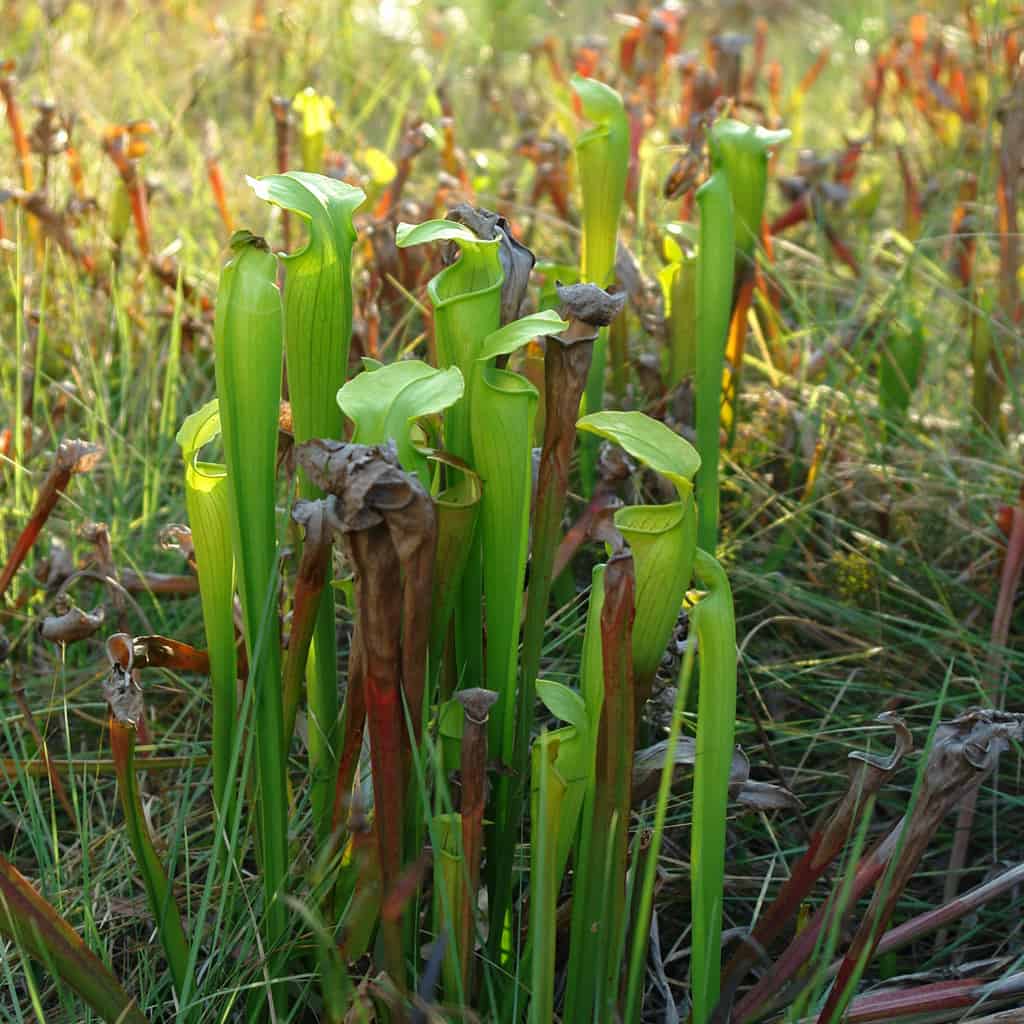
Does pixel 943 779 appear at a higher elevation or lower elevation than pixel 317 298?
lower

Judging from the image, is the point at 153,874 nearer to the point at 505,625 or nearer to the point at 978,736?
the point at 505,625

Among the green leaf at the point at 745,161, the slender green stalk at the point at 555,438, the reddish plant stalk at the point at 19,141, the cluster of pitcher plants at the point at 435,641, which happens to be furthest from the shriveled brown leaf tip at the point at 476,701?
the reddish plant stalk at the point at 19,141

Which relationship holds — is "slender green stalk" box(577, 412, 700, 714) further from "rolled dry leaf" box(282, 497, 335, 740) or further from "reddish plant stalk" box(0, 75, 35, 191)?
"reddish plant stalk" box(0, 75, 35, 191)

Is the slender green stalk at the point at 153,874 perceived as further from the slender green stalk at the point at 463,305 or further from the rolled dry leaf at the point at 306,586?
the slender green stalk at the point at 463,305

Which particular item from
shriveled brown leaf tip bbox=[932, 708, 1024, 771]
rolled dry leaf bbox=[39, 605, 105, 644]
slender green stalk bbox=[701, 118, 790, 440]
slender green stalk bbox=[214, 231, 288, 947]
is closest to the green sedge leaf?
slender green stalk bbox=[214, 231, 288, 947]

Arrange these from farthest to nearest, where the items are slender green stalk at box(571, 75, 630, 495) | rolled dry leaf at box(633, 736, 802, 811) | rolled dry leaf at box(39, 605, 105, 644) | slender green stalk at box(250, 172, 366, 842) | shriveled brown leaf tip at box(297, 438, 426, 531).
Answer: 1. slender green stalk at box(571, 75, 630, 495)
2. rolled dry leaf at box(39, 605, 105, 644)
3. rolled dry leaf at box(633, 736, 802, 811)
4. slender green stalk at box(250, 172, 366, 842)
5. shriveled brown leaf tip at box(297, 438, 426, 531)

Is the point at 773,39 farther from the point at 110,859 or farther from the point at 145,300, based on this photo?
the point at 110,859

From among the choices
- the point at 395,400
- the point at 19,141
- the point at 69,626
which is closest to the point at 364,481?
the point at 395,400
